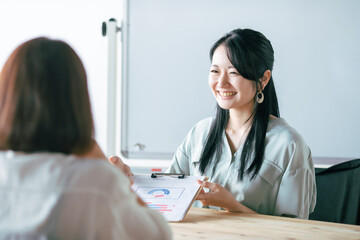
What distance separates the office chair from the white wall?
1.66 m

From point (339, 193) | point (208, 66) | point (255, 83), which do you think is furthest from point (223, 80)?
point (208, 66)

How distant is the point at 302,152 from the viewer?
183 centimetres

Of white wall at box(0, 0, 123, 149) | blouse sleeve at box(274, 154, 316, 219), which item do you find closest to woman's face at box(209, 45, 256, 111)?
blouse sleeve at box(274, 154, 316, 219)

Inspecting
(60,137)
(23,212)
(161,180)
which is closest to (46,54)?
(60,137)

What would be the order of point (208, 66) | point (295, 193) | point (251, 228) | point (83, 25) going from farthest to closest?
point (83, 25) → point (208, 66) → point (295, 193) → point (251, 228)

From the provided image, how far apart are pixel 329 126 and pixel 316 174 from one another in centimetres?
80

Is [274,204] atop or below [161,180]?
below

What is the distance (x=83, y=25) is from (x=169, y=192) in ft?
6.29

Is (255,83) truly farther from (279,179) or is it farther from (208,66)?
(208,66)

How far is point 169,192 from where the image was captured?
1.64 metres

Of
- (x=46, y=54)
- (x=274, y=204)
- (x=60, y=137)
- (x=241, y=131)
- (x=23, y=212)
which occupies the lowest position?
(x=274, y=204)

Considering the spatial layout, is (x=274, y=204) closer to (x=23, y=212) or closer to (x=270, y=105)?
(x=270, y=105)

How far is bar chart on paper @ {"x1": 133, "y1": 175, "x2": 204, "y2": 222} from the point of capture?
5.07 ft

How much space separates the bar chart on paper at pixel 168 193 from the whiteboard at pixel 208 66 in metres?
1.29
